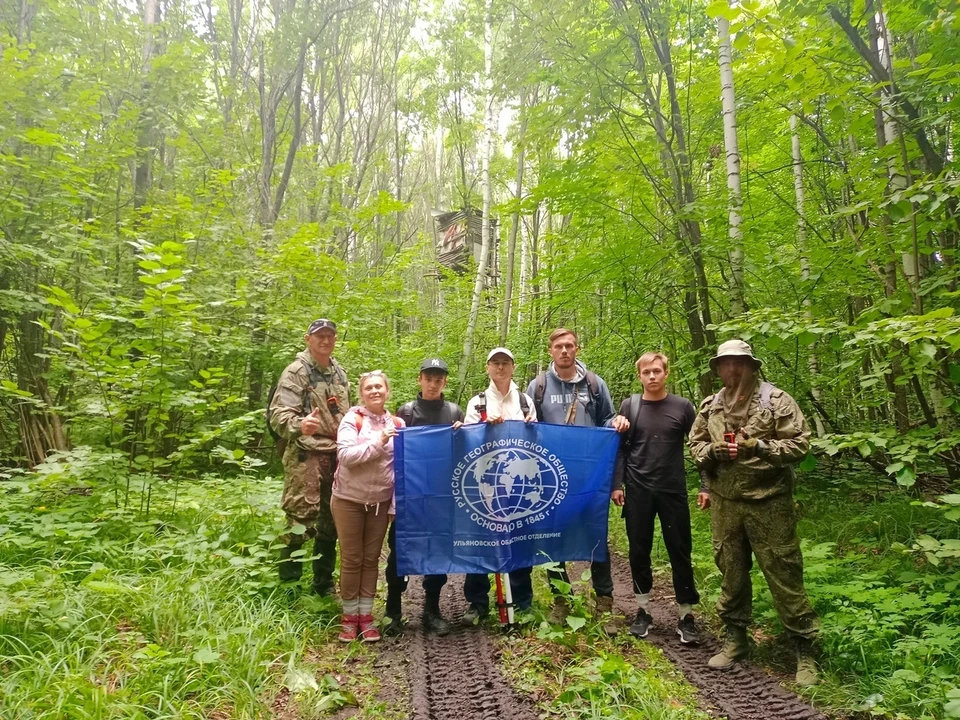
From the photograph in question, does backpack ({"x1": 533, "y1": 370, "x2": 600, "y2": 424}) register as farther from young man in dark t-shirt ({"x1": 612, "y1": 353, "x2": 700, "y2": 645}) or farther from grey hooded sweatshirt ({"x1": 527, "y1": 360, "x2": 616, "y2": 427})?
young man in dark t-shirt ({"x1": 612, "y1": 353, "x2": 700, "y2": 645})

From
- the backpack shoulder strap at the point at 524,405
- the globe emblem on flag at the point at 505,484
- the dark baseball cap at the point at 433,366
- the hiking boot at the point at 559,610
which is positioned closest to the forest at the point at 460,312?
the hiking boot at the point at 559,610

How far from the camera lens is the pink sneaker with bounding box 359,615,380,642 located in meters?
3.83

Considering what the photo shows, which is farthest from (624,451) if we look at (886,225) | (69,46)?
(69,46)

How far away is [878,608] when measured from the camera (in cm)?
368

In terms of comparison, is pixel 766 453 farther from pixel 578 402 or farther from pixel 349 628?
pixel 349 628

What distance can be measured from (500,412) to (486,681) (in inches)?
71.0

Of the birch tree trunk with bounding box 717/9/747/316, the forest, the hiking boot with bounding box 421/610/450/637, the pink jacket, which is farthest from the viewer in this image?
the birch tree trunk with bounding box 717/9/747/316

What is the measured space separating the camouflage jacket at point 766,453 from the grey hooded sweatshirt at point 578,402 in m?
0.85

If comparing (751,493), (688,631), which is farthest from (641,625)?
(751,493)

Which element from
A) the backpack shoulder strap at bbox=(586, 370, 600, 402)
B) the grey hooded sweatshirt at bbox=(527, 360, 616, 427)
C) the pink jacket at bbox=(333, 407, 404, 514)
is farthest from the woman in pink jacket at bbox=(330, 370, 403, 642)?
the backpack shoulder strap at bbox=(586, 370, 600, 402)

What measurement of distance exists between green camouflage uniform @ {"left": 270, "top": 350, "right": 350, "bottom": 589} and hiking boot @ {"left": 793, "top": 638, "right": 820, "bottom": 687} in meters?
3.43

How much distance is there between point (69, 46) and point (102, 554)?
10.1m

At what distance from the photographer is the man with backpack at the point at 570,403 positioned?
401cm

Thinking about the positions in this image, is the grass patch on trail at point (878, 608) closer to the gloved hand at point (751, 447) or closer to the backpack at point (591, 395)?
the gloved hand at point (751, 447)
